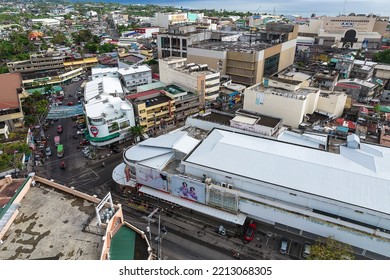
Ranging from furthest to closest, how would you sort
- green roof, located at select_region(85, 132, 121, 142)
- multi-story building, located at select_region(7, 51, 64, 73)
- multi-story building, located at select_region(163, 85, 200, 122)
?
multi-story building, located at select_region(7, 51, 64, 73) < multi-story building, located at select_region(163, 85, 200, 122) < green roof, located at select_region(85, 132, 121, 142)

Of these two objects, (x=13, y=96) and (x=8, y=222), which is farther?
(x=13, y=96)

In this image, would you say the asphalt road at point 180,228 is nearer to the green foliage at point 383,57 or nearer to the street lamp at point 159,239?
the street lamp at point 159,239

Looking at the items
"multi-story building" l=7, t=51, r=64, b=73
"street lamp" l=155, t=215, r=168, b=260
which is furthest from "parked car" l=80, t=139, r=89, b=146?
"multi-story building" l=7, t=51, r=64, b=73

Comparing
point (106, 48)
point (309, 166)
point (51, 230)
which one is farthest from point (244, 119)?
point (106, 48)

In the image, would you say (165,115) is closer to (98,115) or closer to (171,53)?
(98,115)

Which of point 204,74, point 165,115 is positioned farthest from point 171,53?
point 165,115

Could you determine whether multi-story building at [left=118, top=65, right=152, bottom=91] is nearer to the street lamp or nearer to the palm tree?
the palm tree
